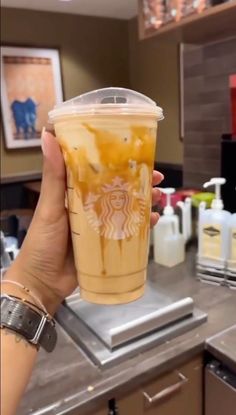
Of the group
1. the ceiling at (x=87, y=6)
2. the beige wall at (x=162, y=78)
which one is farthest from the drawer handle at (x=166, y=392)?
the ceiling at (x=87, y=6)

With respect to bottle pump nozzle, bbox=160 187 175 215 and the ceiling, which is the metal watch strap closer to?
bottle pump nozzle, bbox=160 187 175 215

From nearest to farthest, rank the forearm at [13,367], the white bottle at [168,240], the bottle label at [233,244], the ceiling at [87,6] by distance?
the forearm at [13,367] → the bottle label at [233,244] → the white bottle at [168,240] → the ceiling at [87,6]

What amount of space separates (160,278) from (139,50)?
2.22 metres

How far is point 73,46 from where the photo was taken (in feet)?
9.50

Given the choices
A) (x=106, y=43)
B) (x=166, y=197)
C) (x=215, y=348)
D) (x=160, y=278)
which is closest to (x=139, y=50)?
(x=106, y=43)

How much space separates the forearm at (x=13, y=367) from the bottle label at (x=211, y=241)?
2.27 feet

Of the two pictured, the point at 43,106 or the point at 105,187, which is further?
the point at 43,106

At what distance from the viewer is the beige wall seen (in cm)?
158

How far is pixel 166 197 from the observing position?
1.19 meters

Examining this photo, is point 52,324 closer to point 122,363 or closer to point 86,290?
point 86,290

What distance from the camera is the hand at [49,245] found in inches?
17.7

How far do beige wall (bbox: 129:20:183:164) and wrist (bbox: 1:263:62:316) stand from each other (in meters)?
0.84

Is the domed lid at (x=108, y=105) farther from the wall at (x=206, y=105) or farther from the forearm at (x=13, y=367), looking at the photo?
the wall at (x=206, y=105)

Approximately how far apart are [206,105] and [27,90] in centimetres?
185
